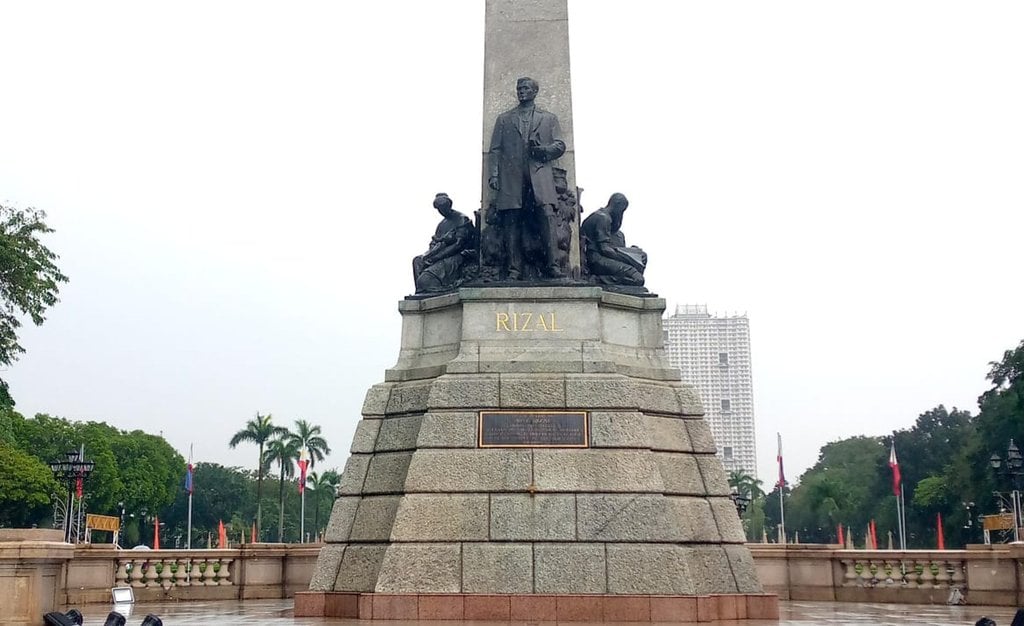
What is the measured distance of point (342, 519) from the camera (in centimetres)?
1480

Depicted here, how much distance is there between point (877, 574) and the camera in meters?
19.1

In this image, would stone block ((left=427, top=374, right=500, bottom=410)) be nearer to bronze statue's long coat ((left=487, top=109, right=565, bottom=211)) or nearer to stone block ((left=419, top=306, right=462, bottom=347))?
stone block ((left=419, top=306, right=462, bottom=347))

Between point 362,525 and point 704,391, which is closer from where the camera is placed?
point 362,525

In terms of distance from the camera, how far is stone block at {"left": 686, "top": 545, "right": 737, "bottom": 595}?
1358 centimetres

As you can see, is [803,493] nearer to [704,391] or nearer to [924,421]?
[924,421]

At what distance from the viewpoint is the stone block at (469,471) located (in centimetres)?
1388

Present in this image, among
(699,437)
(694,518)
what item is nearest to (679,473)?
(694,518)

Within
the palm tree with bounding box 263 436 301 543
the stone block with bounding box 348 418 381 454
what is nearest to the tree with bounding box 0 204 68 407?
the stone block with bounding box 348 418 381 454

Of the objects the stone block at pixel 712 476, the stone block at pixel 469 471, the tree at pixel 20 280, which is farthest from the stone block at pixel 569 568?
the tree at pixel 20 280

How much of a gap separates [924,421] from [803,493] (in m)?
20.3

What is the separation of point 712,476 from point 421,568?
14.2 ft

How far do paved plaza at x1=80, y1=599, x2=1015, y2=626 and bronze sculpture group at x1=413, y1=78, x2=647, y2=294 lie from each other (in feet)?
17.3

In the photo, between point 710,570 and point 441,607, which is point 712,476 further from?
point 441,607

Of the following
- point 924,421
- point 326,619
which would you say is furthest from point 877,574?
point 924,421
